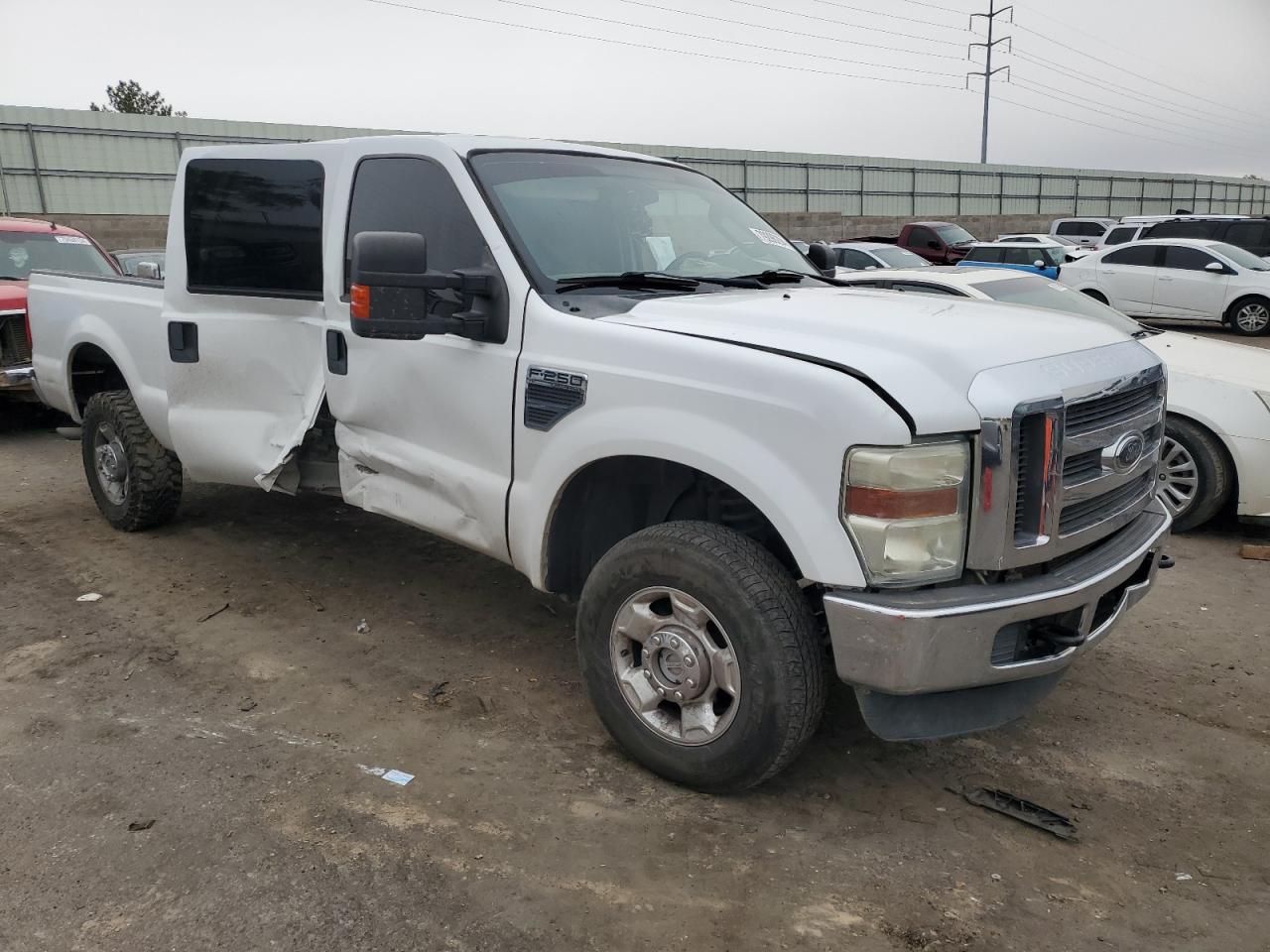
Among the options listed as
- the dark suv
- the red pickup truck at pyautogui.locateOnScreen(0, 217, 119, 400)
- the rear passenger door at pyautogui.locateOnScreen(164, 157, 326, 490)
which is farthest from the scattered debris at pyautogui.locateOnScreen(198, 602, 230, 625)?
the dark suv

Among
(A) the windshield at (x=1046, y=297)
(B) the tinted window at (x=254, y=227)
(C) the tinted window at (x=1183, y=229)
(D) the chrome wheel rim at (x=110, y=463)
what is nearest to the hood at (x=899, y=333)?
(B) the tinted window at (x=254, y=227)

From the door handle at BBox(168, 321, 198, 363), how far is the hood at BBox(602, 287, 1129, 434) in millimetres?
2658

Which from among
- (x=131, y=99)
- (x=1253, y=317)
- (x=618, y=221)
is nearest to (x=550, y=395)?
(x=618, y=221)

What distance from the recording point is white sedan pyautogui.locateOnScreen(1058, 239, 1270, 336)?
15.6 m

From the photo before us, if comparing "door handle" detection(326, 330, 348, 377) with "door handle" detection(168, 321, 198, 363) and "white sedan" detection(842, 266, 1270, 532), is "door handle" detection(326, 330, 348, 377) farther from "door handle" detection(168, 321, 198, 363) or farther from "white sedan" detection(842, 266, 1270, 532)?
"white sedan" detection(842, 266, 1270, 532)

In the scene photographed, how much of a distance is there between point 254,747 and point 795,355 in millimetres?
2341

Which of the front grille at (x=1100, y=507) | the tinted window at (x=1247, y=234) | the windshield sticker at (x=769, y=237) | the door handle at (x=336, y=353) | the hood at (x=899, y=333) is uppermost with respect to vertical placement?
the tinted window at (x=1247, y=234)

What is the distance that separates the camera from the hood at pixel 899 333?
111 inches

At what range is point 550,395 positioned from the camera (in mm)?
3508

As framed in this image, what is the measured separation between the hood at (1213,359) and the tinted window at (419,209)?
4.11 meters

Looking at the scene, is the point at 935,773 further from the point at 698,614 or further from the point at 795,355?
the point at 795,355

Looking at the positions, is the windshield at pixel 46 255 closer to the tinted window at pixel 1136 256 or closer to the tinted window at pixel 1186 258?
the tinted window at pixel 1136 256

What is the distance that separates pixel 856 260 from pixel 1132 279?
436cm

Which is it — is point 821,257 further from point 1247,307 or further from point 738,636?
point 1247,307
